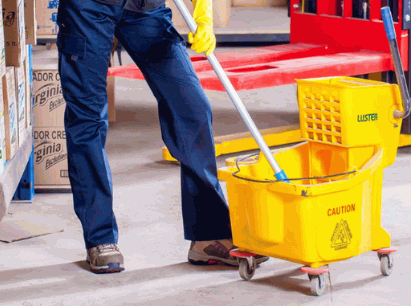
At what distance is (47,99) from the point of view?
3453 mm

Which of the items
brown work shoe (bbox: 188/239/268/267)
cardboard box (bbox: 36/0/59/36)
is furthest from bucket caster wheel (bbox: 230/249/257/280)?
cardboard box (bbox: 36/0/59/36)

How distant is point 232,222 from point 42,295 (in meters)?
0.65

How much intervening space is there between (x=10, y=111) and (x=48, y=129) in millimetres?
744

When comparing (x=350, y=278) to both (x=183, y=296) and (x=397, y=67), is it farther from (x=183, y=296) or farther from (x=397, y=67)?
(x=397, y=67)

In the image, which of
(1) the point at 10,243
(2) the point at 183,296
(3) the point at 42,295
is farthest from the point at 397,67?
(1) the point at 10,243

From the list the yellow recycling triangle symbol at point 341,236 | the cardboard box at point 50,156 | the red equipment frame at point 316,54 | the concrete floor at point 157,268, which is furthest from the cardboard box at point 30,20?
the yellow recycling triangle symbol at point 341,236

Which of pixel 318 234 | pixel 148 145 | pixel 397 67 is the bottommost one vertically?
pixel 148 145

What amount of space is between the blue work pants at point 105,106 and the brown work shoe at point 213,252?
0.03m

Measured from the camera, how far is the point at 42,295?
7.42 feet

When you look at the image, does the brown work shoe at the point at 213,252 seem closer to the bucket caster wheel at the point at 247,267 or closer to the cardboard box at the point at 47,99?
the bucket caster wheel at the point at 247,267

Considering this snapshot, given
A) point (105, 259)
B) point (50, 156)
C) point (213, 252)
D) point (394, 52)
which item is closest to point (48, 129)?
point (50, 156)

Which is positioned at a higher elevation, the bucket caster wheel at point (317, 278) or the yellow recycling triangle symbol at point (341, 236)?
the yellow recycling triangle symbol at point (341, 236)

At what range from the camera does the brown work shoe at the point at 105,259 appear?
2432 mm

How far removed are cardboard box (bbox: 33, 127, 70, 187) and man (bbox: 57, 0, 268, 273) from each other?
106 cm
